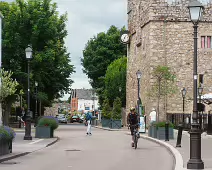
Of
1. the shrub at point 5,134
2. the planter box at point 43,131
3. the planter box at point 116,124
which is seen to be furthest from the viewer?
the planter box at point 116,124

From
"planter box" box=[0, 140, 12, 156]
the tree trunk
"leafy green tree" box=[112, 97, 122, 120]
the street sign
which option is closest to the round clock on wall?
"leafy green tree" box=[112, 97, 122, 120]

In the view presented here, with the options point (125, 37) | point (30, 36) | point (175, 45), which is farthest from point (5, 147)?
point (125, 37)

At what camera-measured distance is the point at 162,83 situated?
45.6 m

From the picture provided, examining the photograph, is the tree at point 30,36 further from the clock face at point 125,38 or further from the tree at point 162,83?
the tree at point 162,83

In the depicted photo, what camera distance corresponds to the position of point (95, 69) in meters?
78.2

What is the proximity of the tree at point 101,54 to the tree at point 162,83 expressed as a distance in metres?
31.3

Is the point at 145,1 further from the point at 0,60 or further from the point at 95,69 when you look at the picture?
the point at 95,69

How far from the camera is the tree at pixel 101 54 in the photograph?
7781cm

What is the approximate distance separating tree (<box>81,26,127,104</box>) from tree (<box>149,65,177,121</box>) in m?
31.3

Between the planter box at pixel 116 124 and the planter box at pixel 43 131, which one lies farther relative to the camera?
the planter box at pixel 116 124

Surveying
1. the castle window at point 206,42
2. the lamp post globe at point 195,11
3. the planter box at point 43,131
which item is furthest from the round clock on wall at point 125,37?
the lamp post globe at point 195,11

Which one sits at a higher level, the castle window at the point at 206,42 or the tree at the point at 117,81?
the castle window at the point at 206,42

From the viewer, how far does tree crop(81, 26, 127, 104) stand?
7781 centimetres

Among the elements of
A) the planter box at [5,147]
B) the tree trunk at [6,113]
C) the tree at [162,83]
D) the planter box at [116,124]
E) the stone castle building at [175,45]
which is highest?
the stone castle building at [175,45]
